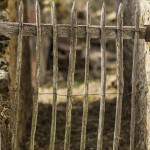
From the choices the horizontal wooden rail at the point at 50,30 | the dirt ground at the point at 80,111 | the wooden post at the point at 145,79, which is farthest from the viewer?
the dirt ground at the point at 80,111

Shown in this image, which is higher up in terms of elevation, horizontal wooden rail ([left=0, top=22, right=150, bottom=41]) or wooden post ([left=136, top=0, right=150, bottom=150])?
horizontal wooden rail ([left=0, top=22, right=150, bottom=41])

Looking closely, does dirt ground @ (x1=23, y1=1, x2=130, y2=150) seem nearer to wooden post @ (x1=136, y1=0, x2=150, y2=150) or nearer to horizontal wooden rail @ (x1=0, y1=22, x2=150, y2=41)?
wooden post @ (x1=136, y1=0, x2=150, y2=150)

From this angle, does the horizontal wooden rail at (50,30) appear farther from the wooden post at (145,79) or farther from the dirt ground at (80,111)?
the dirt ground at (80,111)

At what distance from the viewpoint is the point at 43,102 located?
8539 mm

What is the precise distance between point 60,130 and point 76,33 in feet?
9.41

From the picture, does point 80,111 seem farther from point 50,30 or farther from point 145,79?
point 50,30

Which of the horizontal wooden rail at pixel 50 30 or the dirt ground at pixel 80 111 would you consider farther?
the dirt ground at pixel 80 111

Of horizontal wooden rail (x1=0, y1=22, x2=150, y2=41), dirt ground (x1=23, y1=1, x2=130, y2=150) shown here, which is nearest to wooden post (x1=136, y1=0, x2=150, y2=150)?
dirt ground (x1=23, y1=1, x2=130, y2=150)

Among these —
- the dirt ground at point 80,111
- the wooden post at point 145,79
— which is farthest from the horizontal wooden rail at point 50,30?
the dirt ground at point 80,111

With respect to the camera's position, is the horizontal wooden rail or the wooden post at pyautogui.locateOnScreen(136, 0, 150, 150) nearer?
the horizontal wooden rail

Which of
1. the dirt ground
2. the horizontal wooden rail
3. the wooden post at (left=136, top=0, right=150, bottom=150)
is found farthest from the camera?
the dirt ground

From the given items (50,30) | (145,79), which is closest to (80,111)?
A: (145,79)

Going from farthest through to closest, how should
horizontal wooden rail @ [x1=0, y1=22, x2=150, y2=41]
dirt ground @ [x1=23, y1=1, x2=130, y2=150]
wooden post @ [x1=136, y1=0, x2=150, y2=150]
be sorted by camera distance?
1. dirt ground @ [x1=23, y1=1, x2=130, y2=150]
2. wooden post @ [x1=136, y1=0, x2=150, y2=150]
3. horizontal wooden rail @ [x1=0, y1=22, x2=150, y2=41]

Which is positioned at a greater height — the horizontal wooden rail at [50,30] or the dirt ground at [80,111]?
the horizontal wooden rail at [50,30]
